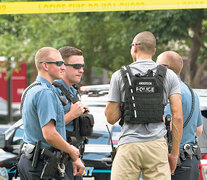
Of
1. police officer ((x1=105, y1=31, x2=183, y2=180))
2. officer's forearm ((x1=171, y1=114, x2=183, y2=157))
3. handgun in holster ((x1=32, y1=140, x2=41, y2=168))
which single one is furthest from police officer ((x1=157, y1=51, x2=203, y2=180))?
handgun in holster ((x1=32, y1=140, x2=41, y2=168))

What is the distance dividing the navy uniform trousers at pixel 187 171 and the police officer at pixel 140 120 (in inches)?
18.4

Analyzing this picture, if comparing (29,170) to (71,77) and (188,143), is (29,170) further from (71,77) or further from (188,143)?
(188,143)

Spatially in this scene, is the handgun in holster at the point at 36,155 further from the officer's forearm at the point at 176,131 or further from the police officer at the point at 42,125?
the officer's forearm at the point at 176,131

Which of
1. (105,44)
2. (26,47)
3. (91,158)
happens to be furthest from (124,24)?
(91,158)

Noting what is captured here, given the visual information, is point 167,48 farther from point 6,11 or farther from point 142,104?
point 142,104

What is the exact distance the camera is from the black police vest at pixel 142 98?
12.3ft

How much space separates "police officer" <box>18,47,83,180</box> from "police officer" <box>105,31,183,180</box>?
0.40m

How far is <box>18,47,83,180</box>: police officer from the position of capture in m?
3.62

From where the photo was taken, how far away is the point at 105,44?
52.5 ft

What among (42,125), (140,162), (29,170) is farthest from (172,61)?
(29,170)

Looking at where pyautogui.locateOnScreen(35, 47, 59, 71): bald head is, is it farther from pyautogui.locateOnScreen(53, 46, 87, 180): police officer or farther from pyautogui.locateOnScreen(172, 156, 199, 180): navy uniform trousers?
pyautogui.locateOnScreen(172, 156, 199, 180): navy uniform trousers

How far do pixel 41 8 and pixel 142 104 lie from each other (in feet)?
23.5

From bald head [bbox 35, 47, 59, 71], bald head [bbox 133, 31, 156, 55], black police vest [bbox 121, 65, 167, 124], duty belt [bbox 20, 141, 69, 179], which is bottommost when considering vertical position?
duty belt [bbox 20, 141, 69, 179]

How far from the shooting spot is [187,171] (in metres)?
4.29
